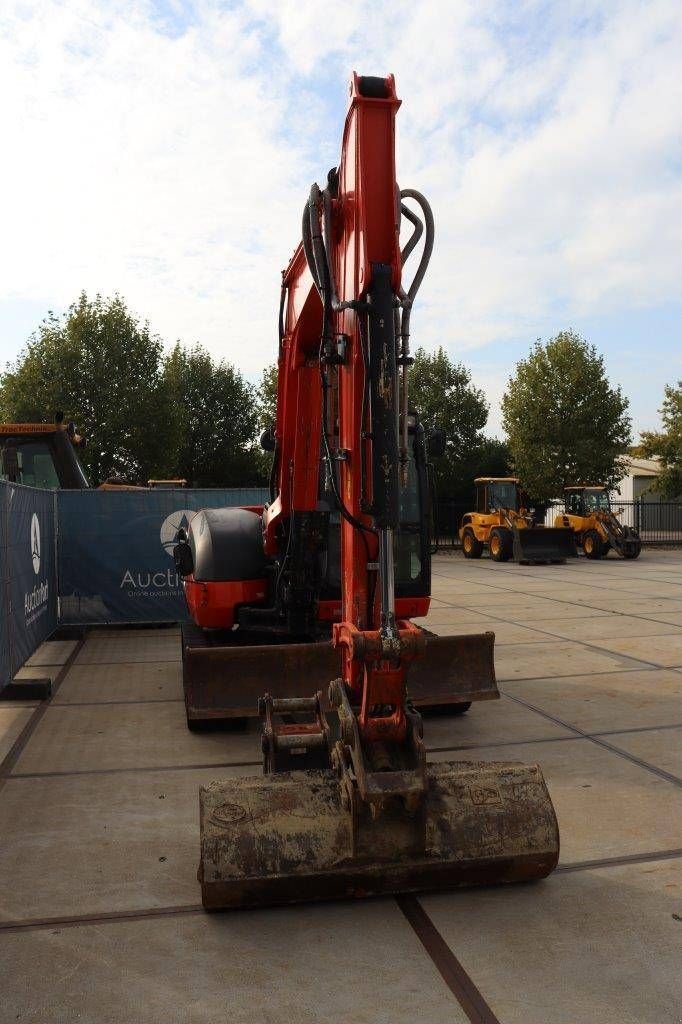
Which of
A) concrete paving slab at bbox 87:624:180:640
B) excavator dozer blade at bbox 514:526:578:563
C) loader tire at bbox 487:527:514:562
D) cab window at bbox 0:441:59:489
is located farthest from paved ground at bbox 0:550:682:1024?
loader tire at bbox 487:527:514:562

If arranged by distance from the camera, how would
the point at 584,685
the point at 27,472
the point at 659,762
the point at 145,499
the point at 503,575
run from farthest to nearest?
1. the point at 503,575
2. the point at 27,472
3. the point at 145,499
4. the point at 584,685
5. the point at 659,762

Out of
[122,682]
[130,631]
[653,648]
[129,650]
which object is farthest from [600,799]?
[130,631]

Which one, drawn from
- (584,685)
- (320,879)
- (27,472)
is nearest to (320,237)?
(320,879)

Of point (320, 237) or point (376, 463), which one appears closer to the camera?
point (376, 463)

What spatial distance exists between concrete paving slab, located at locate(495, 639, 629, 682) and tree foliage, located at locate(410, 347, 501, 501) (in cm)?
2607

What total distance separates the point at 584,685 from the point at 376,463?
15.3 feet

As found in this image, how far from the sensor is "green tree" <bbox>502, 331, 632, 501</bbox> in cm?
3100

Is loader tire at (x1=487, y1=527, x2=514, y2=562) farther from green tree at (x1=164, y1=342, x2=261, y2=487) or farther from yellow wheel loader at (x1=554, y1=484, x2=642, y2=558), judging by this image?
green tree at (x1=164, y1=342, x2=261, y2=487)

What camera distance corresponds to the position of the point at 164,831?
4461mm

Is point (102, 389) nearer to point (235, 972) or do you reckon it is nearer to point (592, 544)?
point (592, 544)

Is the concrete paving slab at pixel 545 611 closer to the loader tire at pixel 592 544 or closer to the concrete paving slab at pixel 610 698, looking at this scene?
the concrete paving slab at pixel 610 698

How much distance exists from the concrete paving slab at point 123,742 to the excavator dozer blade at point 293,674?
0.21 m

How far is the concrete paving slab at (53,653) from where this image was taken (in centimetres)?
925

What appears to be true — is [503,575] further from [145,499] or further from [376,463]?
[376,463]
